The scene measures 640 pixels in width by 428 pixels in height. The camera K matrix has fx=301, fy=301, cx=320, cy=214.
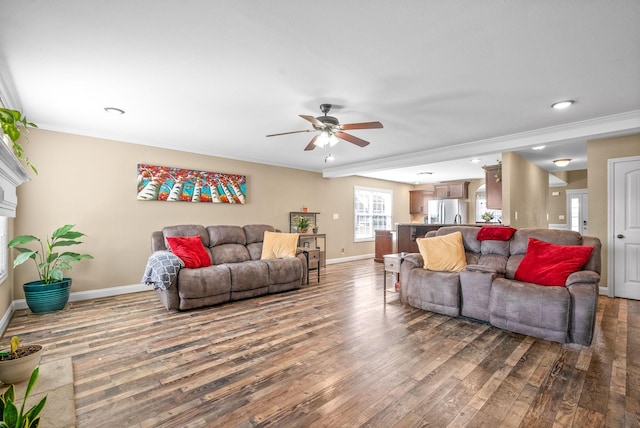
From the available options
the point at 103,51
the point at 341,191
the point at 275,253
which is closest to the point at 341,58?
the point at 103,51

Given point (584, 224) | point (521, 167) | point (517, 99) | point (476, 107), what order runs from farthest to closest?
1. point (584, 224)
2. point (521, 167)
3. point (476, 107)
4. point (517, 99)

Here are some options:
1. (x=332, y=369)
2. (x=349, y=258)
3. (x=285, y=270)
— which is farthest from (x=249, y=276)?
(x=349, y=258)

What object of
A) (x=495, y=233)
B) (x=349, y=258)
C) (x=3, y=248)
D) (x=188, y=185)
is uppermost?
(x=188, y=185)

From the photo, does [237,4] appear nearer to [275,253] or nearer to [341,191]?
[275,253]

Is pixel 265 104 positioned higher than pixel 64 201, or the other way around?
pixel 265 104

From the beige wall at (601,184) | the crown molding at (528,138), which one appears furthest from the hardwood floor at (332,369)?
the crown molding at (528,138)

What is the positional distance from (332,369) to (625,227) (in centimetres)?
465

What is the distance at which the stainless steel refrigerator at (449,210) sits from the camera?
29.6 ft

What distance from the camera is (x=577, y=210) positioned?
7891 millimetres

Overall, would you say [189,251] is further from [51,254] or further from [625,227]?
[625,227]

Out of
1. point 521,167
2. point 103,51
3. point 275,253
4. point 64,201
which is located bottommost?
point 275,253

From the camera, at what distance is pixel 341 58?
2.33 m

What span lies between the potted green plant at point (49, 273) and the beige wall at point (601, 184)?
7.06 meters

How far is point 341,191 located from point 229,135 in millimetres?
4063
